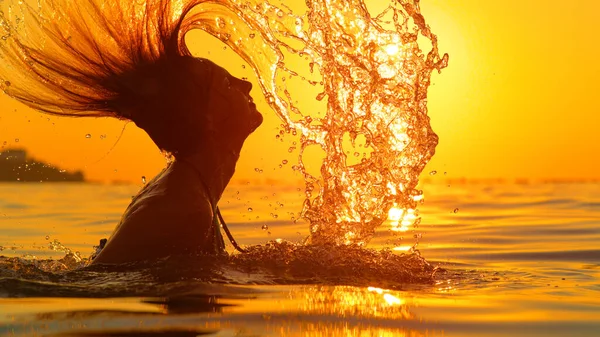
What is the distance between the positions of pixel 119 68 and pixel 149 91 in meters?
0.22

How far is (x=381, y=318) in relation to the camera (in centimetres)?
425

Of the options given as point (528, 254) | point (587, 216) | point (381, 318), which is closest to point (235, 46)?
point (381, 318)

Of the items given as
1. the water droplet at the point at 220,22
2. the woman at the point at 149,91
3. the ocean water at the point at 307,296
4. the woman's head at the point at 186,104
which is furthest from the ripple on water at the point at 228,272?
the water droplet at the point at 220,22

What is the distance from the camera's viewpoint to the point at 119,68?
5422 mm

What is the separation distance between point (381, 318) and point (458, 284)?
176 centimetres

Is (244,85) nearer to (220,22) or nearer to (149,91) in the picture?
(220,22)

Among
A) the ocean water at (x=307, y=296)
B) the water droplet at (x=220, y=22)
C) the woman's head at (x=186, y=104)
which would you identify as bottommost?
the ocean water at (x=307, y=296)

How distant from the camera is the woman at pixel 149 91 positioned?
5336 millimetres

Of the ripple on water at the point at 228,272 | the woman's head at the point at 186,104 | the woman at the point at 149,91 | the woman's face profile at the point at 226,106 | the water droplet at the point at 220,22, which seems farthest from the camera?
the water droplet at the point at 220,22

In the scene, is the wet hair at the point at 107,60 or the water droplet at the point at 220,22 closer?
the wet hair at the point at 107,60

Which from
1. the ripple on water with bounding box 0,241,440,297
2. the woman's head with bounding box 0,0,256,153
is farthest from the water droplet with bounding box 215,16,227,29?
the ripple on water with bounding box 0,241,440,297

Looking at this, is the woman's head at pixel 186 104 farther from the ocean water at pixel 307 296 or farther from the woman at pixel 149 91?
the ocean water at pixel 307 296

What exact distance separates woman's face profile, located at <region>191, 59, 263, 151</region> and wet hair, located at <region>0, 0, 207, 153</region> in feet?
0.32

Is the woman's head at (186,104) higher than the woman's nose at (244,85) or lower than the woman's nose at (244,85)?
lower
